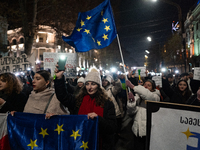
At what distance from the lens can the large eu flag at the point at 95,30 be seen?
4793mm

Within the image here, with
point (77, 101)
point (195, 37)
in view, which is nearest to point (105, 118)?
point (77, 101)

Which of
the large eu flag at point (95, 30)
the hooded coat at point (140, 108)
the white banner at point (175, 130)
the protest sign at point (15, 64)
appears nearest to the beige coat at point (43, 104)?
the hooded coat at point (140, 108)

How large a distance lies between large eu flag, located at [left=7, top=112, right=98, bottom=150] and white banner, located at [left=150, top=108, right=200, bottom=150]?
2.79ft

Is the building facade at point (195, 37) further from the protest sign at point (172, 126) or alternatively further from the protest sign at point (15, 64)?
the protest sign at point (172, 126)

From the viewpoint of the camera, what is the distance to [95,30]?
497cm

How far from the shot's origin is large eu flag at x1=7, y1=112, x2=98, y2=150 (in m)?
2.68

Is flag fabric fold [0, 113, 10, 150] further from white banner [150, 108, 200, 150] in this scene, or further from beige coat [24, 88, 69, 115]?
white banner [150, 108, 200, 150]

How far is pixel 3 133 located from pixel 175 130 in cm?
263

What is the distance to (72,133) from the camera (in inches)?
108

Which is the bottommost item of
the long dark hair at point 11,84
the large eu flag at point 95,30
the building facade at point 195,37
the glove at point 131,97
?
the glove at point 131,97

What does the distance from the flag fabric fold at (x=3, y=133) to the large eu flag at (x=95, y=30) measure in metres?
2.68

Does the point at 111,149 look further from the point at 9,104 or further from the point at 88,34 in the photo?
the point at 88,34

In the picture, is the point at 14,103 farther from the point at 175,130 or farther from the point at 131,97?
the point at 175,130

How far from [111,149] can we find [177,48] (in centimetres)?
4175
